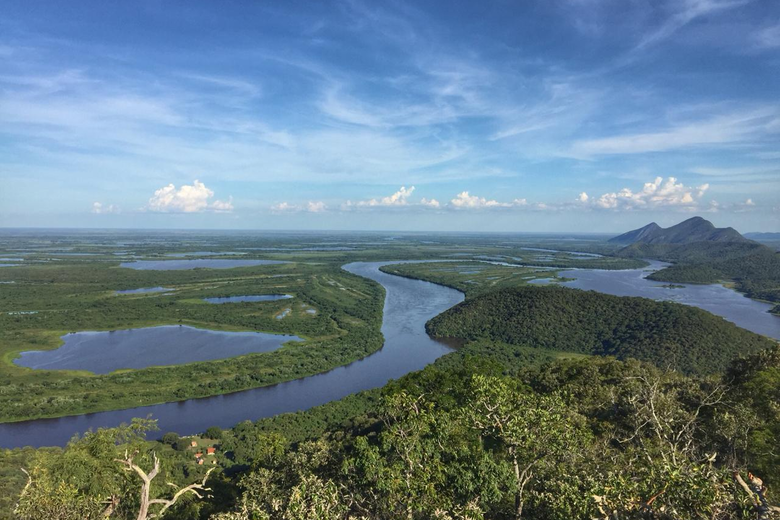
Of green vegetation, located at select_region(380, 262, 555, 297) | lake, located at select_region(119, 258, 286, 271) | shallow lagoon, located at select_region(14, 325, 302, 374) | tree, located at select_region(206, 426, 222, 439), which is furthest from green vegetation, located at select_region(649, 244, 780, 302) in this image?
lake, located at select_region(119, 258, 286, 271)

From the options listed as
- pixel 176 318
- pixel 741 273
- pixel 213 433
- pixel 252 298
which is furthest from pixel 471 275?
pixel 213 433

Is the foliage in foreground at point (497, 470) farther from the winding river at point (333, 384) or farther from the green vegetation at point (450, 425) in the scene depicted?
the winding river at point (333, 384)

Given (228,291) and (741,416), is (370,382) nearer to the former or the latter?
(741,416)

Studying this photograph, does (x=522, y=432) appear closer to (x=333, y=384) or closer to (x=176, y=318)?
(x=333, y=384)

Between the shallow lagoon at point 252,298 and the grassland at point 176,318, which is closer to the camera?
the grassland at point 176,318

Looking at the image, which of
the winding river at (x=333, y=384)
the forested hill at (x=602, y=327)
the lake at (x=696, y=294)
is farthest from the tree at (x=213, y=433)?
the lake at (x=696, y=294)

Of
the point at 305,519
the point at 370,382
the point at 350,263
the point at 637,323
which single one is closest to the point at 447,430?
the point at 305,519
